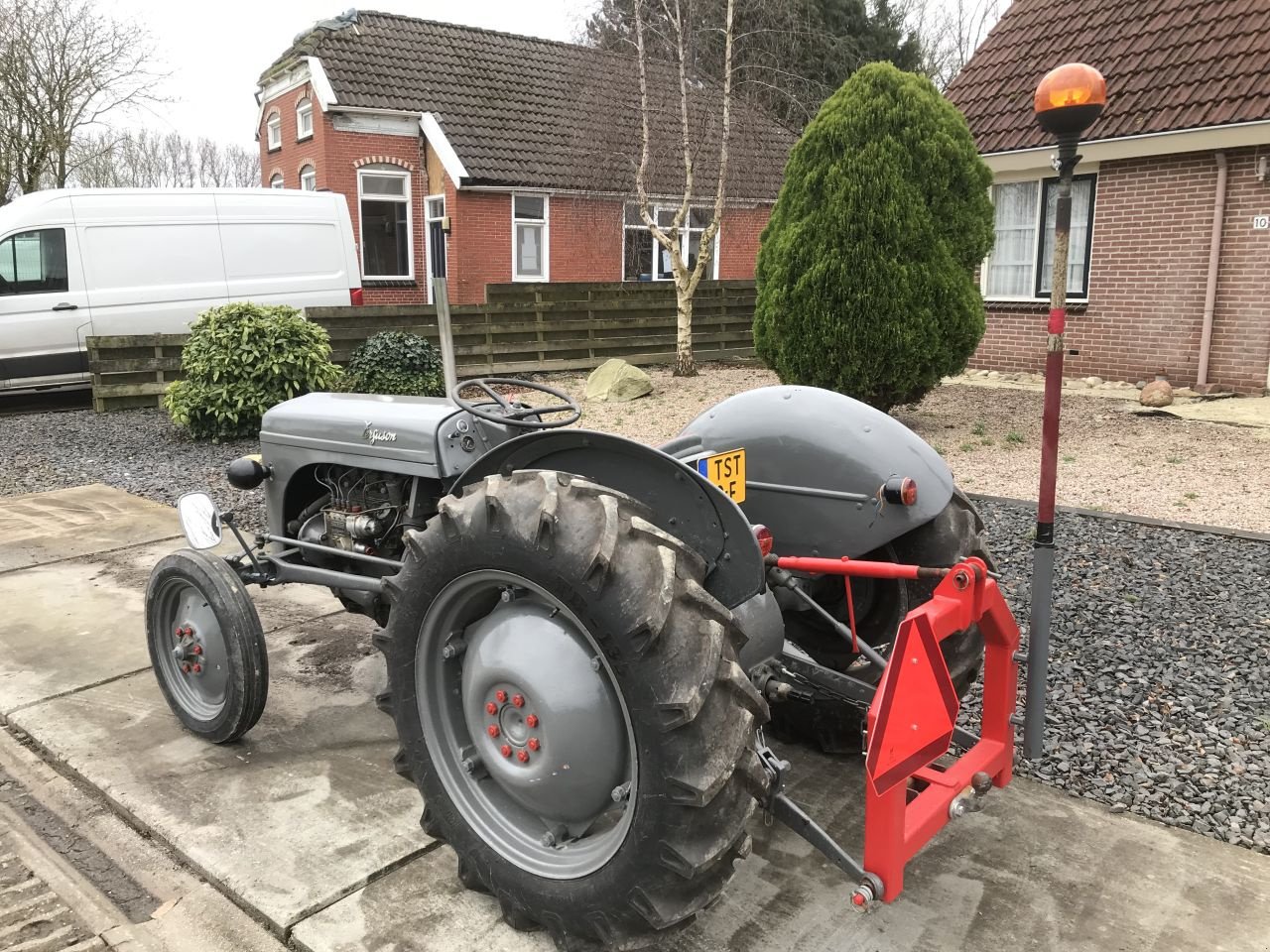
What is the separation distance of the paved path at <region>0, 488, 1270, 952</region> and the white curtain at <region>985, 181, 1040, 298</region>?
35.4 ft

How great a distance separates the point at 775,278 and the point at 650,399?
135 inches

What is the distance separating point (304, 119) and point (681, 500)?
62.1ft

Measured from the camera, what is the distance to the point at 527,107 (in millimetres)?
18766

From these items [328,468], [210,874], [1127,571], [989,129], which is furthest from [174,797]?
[989,129]

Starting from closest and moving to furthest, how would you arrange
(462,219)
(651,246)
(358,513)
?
(358,513) < (462,219) < (651,246)

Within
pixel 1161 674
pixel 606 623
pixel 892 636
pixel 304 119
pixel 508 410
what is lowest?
pixel 1161 674

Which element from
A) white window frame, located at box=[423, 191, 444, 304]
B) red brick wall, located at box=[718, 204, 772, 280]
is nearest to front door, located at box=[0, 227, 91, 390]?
white window frame, located at box=[423, 191, 444, 304]

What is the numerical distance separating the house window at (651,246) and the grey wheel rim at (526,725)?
676 inches

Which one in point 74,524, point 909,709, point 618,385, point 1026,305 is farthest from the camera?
point 1026,305

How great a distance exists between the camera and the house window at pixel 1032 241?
11.8 meters

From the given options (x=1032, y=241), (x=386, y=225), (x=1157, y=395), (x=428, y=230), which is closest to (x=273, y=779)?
(x=1157, y=395)

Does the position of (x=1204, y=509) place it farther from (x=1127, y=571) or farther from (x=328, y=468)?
(x=328, y=468)

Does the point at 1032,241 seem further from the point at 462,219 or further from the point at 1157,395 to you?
the point at 462,219

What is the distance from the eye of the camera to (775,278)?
28.1 feet
